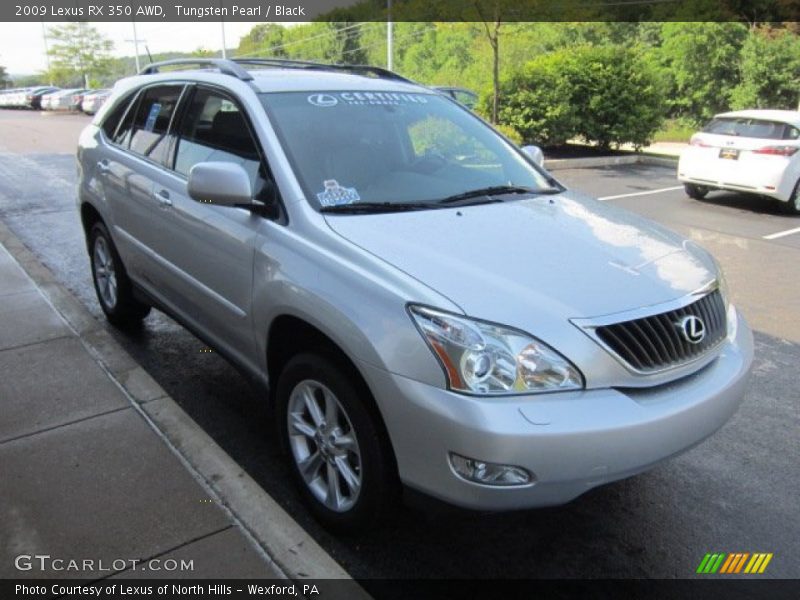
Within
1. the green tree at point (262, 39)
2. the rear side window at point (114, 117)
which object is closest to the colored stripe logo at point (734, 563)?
the rear side window at point (114, 117)

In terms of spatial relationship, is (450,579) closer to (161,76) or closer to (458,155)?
(458,155)

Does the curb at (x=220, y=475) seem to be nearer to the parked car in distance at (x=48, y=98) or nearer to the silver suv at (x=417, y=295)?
the silver suv at (x=417, y=295)

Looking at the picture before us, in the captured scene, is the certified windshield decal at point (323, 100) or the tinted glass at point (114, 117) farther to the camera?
the tinted glass at point (114, 117)

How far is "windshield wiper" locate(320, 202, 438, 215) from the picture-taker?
296cm

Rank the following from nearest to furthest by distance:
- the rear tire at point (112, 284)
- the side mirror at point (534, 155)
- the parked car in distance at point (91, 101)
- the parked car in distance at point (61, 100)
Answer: the side mirror at point (534, 155) → the rear tire at point (112, 284) → the parked car in distance at point (91, 101) → the parked car in distance at point (61, 100)

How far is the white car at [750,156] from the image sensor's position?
10.0 meters

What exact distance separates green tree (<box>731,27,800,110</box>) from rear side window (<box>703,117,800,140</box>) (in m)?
22.8

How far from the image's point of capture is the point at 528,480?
7.34ft

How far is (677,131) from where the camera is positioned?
3416 cm

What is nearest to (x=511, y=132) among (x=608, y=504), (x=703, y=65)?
(x=608, y=504)

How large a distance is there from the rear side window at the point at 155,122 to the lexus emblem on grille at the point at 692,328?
3.00 metres

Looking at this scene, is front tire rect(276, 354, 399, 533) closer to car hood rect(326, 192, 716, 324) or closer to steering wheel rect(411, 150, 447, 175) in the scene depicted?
car hood rect(326, 192, 716, 324)

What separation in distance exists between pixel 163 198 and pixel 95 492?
5.57ft

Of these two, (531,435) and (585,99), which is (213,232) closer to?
(531,435)
